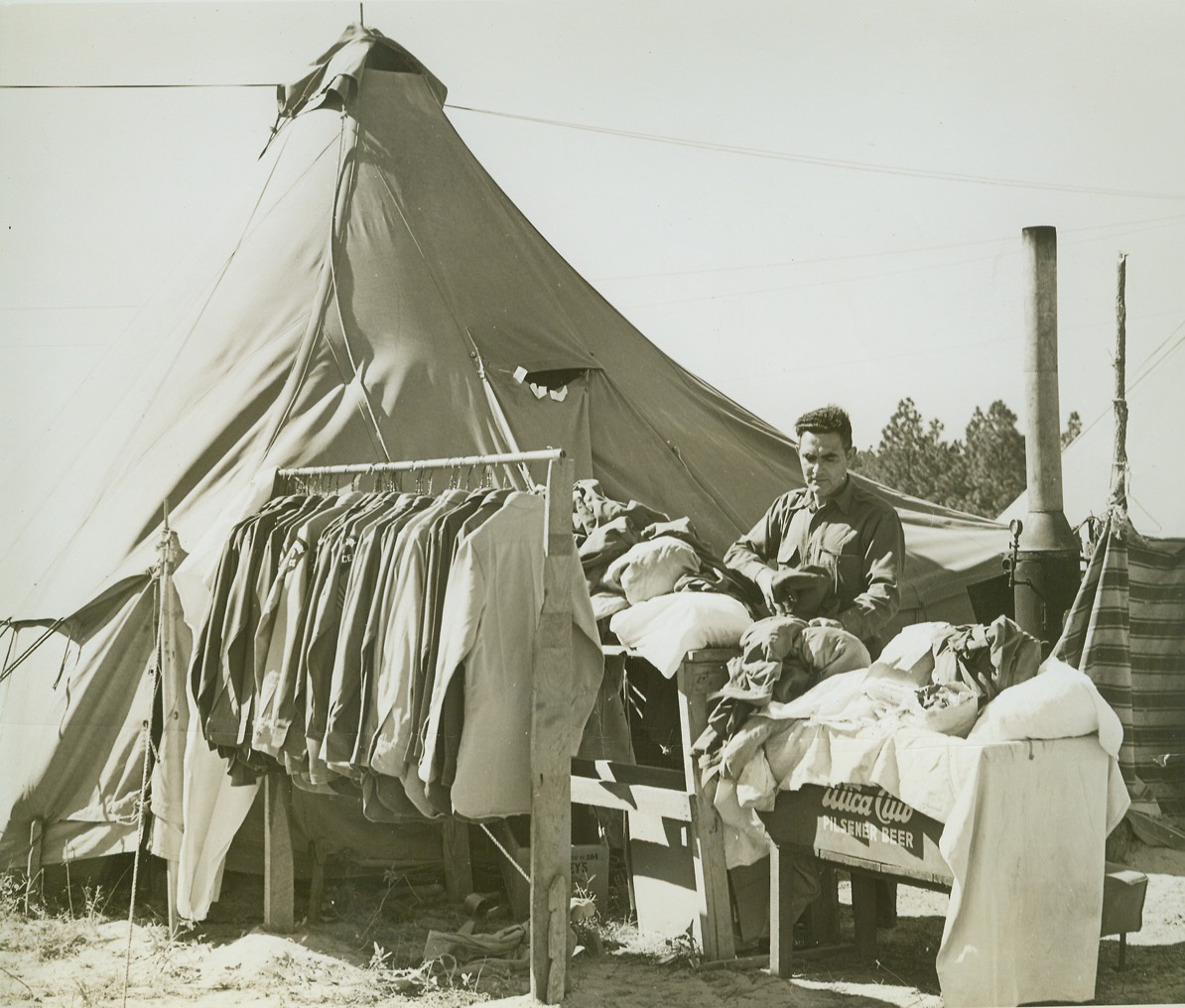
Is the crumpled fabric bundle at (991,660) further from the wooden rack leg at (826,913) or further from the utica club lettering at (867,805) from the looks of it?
the wooden rack leg at (826,913)

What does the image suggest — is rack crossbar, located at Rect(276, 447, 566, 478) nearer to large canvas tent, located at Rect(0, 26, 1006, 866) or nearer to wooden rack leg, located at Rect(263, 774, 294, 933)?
large canvas tent, located at Rect(0, 26, 1006, 866)

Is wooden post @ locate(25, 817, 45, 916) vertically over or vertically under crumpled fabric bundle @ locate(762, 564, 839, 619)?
under

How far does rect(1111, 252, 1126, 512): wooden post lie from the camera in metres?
6.74

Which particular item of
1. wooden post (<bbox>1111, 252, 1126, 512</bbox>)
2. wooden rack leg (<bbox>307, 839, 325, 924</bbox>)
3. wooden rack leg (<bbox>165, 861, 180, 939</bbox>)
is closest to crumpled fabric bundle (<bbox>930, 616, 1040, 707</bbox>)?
wooden rack leg (<bbox>307, 839, 325, 924</bbox>)

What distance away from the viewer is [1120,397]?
6938 millimetres

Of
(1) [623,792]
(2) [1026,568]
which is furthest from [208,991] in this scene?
(2) [1026,568]

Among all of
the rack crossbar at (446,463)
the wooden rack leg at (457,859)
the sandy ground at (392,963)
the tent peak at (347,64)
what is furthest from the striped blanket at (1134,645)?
the tent peak at (347,64)

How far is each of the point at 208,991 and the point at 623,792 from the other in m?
1.64

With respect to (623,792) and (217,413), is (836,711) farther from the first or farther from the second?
(217,413)

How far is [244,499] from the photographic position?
220 inches

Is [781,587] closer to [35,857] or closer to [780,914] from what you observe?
[780,914]

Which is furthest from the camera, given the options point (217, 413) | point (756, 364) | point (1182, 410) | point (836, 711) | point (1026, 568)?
point (756, 364)

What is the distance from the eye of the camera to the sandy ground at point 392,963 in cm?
418

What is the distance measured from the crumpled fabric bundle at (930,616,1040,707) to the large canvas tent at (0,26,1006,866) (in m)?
3.02
